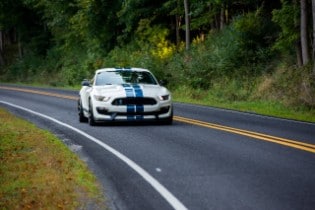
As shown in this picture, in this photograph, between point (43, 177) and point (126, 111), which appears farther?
point (126, 111)

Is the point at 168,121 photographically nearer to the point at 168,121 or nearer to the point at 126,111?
the point at 168,121

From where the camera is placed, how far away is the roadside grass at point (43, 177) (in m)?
7.41

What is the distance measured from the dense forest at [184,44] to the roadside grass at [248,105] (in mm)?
245

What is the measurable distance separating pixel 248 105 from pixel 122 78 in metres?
6.99

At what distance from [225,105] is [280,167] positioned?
44.5 ft

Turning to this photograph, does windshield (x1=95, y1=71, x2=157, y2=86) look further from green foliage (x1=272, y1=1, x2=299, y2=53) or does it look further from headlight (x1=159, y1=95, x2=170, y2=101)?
green foliage (x1=272, y1=1, x2=299, y2=53)

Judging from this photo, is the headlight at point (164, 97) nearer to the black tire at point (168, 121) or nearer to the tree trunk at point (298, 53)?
the black tire at point (168, 121)

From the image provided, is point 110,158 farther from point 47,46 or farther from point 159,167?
point 47,46

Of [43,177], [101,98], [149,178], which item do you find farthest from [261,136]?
[43,177]

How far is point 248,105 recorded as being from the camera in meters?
22.1

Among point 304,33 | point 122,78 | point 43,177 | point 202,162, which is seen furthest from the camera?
point 304,33

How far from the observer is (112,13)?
4191cm

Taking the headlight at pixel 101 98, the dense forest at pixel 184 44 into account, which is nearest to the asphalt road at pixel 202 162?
the headlight at pixel 101 98

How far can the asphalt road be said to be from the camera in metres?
7.32
